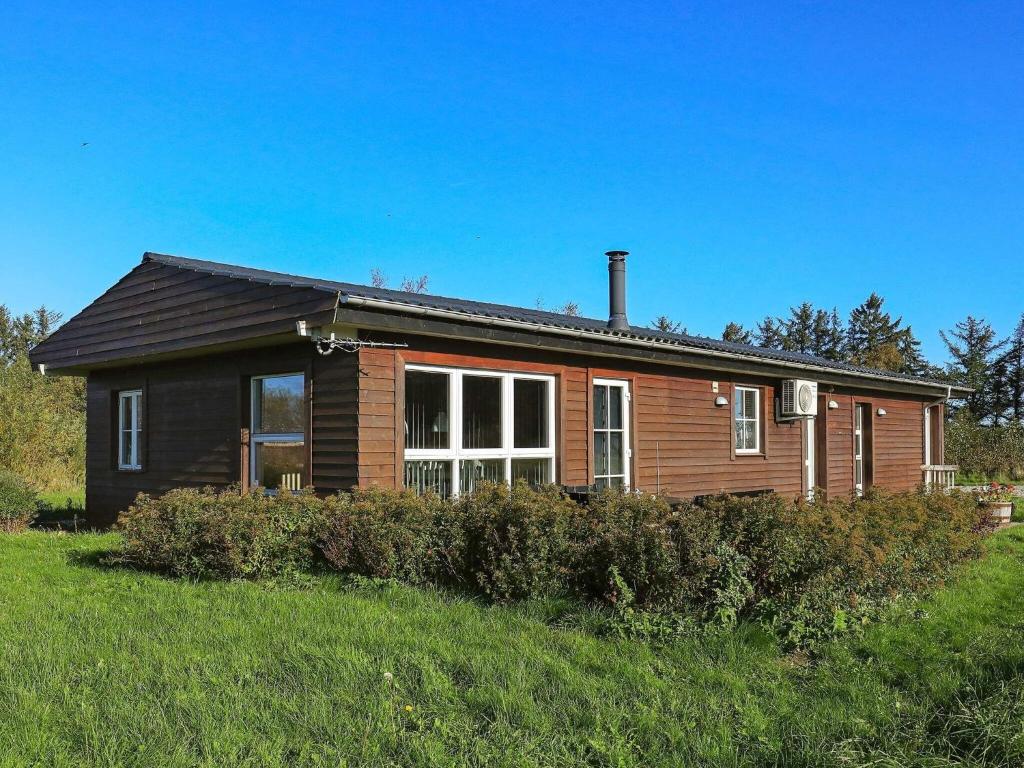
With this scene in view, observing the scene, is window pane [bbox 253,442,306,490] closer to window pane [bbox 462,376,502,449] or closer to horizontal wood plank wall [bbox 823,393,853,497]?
window pane [bbox 462,376,502,449]

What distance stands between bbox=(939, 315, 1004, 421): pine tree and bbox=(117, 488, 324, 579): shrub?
41.7m

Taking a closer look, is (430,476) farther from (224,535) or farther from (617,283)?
(617,283)

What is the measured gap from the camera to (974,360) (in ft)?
145

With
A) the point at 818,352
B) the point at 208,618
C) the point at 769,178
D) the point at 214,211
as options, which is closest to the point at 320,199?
the point at 214,211

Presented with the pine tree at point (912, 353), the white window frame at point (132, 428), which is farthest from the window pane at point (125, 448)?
the pine tree at point (912, 353)

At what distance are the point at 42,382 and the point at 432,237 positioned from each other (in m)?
13.4

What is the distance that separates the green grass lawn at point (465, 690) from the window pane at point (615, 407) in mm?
5842

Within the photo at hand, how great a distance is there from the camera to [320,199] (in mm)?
21875

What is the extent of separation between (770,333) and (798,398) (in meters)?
43.7

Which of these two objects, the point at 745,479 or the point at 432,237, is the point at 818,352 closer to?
the point at 432,237

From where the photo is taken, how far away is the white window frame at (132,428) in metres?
12.2

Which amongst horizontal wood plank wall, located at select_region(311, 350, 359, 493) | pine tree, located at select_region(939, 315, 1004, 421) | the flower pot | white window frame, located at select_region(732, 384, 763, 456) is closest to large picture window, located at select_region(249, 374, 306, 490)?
horizontal wood plank wall, located at select_region(311, 350, 359, 493)

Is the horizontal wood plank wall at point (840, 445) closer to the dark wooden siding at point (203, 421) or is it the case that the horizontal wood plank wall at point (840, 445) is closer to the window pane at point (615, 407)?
the window pane at point (615, 407)

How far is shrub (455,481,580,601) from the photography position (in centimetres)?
592
